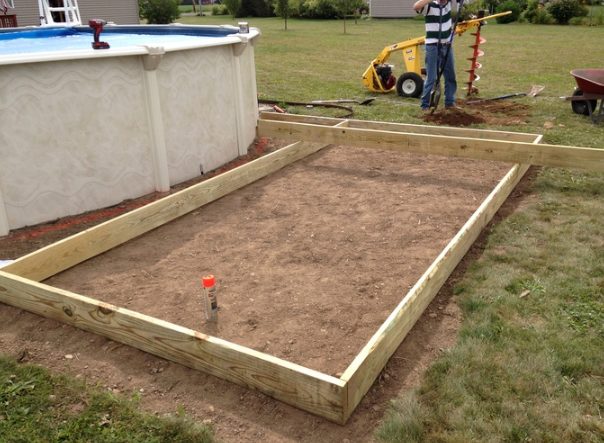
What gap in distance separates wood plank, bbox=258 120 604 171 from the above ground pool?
3.32 feet

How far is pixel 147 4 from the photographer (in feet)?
103

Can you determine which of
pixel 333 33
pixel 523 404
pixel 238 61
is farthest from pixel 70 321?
pixel 333 33

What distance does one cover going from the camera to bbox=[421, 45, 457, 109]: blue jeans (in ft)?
30.2

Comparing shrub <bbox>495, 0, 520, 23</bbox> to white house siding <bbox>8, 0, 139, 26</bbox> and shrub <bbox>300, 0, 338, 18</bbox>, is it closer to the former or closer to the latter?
shrub <bbox>300, 0, 338, 18</bbox>

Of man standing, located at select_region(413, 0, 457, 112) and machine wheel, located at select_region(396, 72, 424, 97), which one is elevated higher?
man standing, located at select_region(413, 0, 457, 112)

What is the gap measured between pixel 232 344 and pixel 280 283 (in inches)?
46.5

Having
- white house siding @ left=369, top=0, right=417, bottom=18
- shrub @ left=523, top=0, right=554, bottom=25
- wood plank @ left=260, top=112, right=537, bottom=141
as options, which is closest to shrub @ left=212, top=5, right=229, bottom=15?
white house siding @ left=369, top=0, right=417, bottom=18

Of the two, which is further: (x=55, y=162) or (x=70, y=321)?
(x=55, y=162)

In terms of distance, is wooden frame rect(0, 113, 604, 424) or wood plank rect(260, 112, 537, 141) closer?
wooden frame rect(0, 113, 604, 424)

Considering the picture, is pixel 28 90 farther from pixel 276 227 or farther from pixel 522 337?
pixel 522 337

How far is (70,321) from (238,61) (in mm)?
4524

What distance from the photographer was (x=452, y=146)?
655 centimetres

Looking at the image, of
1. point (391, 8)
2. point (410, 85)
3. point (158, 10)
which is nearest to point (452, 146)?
point (410, 85)

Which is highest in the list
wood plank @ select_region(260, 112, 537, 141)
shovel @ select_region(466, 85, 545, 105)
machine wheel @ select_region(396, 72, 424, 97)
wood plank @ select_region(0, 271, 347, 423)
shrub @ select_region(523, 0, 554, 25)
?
shrub @ select_region(523, 0, 554, 25)
